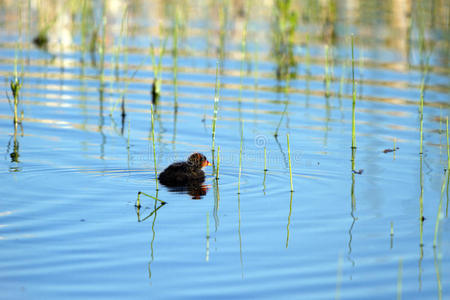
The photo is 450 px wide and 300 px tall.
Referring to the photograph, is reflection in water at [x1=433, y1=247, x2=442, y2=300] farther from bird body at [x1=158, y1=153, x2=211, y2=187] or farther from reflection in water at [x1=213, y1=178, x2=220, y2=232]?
bird body at [x1=158, y1=153, x2=211, y2=187]

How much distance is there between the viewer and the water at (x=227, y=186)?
6.21 metres

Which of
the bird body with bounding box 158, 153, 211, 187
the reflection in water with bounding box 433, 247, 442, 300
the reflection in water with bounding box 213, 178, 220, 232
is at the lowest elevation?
the reflection in water with bounding box 433, 247, 442, 300

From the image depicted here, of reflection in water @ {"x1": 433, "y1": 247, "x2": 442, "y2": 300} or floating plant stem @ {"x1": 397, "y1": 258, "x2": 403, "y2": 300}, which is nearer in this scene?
floating plant stem @ {"x1": 397, "y1": 258, "x2": 403, "y2": 300}

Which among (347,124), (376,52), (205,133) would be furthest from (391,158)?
(376,52)

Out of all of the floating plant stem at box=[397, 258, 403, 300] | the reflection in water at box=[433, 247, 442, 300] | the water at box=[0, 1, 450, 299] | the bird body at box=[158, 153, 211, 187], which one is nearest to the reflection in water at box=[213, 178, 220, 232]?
the water at box=[0, 1, 450, 299]

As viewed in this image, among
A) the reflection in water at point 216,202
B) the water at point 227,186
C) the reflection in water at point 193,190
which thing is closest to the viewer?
the water at point 227,186

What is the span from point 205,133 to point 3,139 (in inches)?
126

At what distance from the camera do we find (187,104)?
1410 centimetres

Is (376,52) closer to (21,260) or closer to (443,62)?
(443,62)

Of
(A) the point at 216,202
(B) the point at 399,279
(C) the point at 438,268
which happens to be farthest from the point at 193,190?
(B) the point at 399,279

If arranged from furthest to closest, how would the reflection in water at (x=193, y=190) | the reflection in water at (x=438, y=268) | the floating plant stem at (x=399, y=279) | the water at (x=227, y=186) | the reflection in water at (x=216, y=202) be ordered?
the reflection in water at (x=193, y=190) < the reflection in water at (x=216, y=202) < the water at (x=227, y=186) < the reflection in water at (x=438, y=268) < the floating plant stem at (x=399, y=279)

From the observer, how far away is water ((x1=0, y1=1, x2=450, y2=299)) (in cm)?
621

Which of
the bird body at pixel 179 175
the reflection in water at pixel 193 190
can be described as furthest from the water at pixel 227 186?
the bird body at pixel 179 175

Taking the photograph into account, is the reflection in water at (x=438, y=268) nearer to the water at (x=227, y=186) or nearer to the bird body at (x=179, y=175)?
the water at (x=227, y=186)
